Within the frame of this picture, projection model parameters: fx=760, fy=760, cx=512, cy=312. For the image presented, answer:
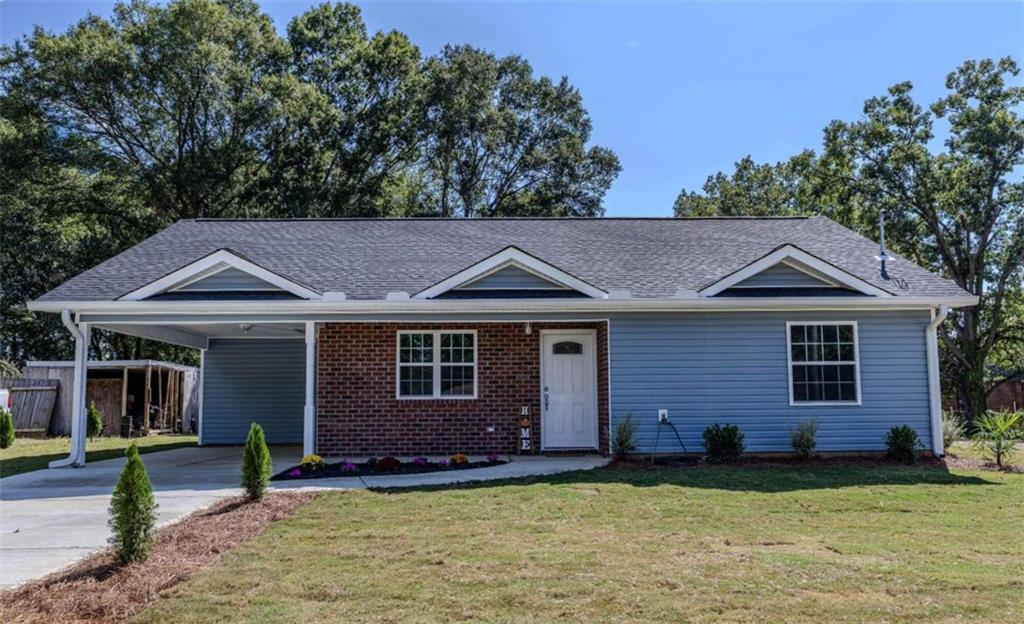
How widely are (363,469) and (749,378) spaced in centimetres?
623

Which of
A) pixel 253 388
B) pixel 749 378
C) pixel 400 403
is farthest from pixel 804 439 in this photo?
pixel 253 388

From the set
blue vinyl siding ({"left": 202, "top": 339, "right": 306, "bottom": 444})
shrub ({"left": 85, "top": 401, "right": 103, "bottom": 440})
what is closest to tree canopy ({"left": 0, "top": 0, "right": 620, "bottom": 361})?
shrub ({"left": 85, "top": 401, "right": 103, "bottom": 440})

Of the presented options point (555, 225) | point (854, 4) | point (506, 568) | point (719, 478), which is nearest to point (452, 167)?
point (555, 225)

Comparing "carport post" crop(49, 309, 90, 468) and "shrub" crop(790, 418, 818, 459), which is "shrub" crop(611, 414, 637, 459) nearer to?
"shrub" crop(790, 418, 818, 459)

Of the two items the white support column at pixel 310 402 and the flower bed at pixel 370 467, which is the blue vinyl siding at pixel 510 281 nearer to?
the white support column at pixel 310 402

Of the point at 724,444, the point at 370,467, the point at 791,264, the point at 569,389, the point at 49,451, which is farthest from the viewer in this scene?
the point at 49,451

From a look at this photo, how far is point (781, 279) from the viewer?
1255 centimetres

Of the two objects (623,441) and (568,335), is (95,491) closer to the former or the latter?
(623,441)

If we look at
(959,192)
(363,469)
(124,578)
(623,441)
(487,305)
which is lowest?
(124,578)

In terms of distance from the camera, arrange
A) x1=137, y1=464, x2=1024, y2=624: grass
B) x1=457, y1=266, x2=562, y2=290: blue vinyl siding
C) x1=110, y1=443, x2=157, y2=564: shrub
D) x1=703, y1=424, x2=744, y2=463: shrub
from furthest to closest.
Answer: x1=457, y1=266, x2=562, y2=290: blue vinyl siding, x1=703, y1=424, x2=744, y2=463: shrub, x1=110, y1=443, x2=157, y2=564: shrub, x1=137, y1=464, x2=1024, y2=624: grass

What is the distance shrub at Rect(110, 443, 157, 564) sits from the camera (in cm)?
571

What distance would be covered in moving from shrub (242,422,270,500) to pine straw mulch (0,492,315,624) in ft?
2.82

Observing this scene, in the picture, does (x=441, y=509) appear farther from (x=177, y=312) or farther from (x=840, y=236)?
(x=840, y=236)

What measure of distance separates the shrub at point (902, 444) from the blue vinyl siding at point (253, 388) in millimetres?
11680
